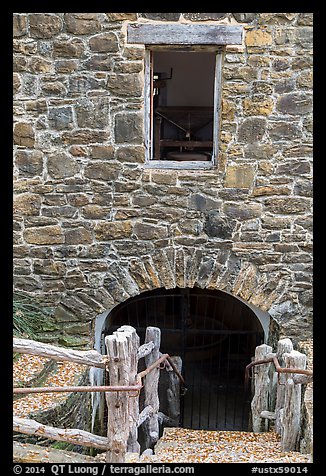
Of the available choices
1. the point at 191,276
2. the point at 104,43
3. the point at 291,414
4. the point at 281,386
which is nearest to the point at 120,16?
the point at 104,43

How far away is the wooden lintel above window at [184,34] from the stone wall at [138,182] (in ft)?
0.25

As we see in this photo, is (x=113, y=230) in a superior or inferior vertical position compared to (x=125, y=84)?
inferior

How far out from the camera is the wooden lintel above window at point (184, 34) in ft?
16.8

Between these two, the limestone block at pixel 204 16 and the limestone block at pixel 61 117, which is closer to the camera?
the limestone block at pixel 204 16

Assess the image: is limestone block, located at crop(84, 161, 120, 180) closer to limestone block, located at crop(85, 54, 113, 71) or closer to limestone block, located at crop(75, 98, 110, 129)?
limestone block, located at crop(75, 98, 110, 129)

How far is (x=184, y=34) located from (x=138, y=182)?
1429 mm

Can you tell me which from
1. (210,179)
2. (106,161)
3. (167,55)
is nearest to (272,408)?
(210,179)

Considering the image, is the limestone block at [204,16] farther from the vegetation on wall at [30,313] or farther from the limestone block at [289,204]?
the vegetation on wall at [30,313]

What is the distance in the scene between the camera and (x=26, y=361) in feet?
17.0

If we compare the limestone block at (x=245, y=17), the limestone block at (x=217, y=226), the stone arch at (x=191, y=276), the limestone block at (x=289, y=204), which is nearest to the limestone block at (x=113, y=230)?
the stone arch at (x=191, y=276)

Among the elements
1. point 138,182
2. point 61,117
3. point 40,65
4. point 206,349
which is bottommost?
point 206,349

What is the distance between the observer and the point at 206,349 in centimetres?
840

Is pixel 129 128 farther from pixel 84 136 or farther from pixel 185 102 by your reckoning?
pixel 185 102

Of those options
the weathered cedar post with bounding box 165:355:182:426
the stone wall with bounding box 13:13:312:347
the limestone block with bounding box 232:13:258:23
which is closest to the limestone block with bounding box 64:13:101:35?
the stone wall with bounding box 13:13:312:347
